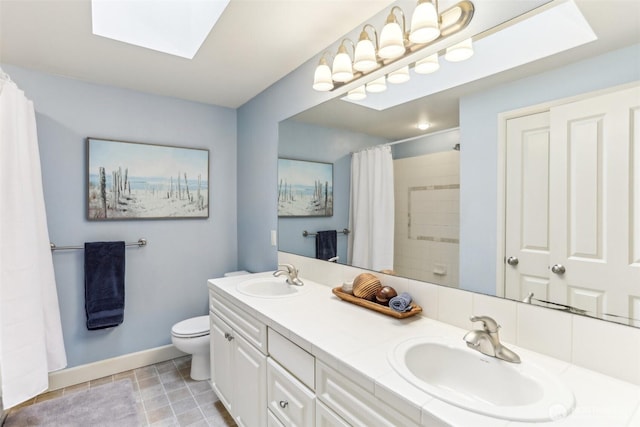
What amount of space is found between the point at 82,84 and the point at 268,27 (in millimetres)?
1613

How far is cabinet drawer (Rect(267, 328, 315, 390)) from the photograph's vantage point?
1.14 meters

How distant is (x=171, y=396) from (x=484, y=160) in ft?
7.93

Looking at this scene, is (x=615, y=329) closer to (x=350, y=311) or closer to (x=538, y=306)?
(x=538, y=306)

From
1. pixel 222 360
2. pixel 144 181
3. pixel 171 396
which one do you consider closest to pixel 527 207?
pixel 222 360

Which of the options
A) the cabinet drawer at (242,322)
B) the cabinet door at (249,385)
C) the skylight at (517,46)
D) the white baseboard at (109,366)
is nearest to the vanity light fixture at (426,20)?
the skylight at (517,46)

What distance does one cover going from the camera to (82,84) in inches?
91.4

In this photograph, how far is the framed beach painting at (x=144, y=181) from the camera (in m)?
2.37

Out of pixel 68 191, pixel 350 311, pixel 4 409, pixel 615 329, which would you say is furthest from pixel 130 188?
pixel 615 329

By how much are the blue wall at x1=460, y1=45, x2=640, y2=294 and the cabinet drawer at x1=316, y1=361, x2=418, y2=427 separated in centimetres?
60

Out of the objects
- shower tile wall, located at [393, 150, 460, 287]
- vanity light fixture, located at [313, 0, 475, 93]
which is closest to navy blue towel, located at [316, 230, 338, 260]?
shower tile wall, located at [393, 150, 460, 287]

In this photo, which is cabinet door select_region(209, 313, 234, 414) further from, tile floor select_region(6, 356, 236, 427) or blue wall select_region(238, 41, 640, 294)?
blue wall select_region(238, 41, 640, 294)

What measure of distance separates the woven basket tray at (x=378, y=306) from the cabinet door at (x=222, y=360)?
699mm

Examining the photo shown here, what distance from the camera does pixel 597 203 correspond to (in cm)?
91

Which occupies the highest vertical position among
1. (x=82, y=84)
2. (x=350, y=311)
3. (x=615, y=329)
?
(x=82, y=84)
